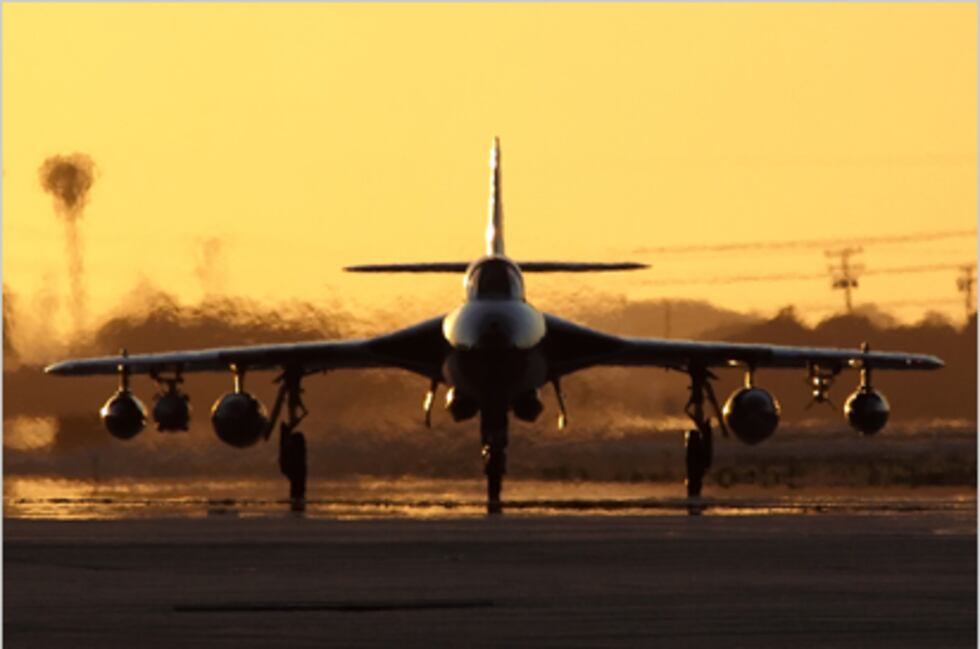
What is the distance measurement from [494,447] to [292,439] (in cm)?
605

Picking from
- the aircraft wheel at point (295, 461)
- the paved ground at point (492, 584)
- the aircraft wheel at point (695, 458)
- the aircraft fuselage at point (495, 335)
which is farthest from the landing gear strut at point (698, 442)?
the paved ground at point (492, 584)

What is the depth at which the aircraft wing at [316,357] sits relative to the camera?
46562 millimetres

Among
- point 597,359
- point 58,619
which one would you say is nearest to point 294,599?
point 58,619

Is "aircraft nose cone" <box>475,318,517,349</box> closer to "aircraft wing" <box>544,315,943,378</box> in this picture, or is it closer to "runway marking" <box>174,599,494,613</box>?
"aircraft wing" <box>544,315,943,378</box>

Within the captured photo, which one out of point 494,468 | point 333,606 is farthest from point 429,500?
point 333,606

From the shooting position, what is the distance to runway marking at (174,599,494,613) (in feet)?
60.5

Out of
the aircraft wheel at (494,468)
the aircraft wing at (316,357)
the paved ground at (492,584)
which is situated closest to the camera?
the paved ground at (492,584)

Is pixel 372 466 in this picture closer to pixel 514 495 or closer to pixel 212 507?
pixel 514 495

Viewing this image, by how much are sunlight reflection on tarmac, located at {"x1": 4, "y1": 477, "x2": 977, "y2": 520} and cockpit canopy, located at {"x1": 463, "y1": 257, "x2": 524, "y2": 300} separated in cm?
283

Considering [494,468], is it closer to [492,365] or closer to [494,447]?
[494,447]

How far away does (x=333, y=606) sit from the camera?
1880 cm

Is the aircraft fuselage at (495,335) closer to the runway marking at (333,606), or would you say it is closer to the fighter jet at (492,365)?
the fighter jet at (492,365)

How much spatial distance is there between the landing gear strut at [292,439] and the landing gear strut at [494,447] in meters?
4.12

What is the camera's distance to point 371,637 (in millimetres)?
16453
